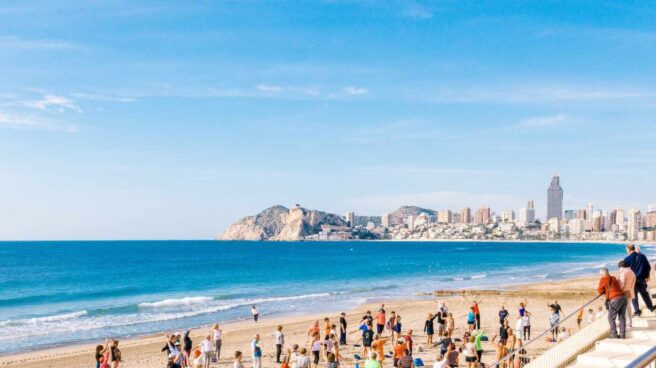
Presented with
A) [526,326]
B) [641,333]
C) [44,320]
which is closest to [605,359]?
[641,333]

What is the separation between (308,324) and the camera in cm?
3064

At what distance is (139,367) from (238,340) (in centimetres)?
579

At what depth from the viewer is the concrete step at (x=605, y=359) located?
28.9 feet

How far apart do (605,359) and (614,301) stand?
1.09 metres

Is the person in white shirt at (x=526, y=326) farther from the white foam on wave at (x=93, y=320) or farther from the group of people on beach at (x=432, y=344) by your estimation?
the white foam on wave at (x=93, y=320)

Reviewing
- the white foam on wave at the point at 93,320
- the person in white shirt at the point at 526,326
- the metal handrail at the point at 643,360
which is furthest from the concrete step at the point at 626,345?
the white foam on wave at the point at 93,320

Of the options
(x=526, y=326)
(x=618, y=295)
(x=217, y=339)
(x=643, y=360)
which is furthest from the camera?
(x=526, y=326)

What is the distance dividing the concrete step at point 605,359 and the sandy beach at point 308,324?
899 centimetres

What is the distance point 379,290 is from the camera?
51906 mm

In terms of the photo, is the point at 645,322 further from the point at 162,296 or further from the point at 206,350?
the point at 162,296

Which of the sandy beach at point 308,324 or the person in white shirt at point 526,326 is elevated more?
the person in white shirt at point 526,326

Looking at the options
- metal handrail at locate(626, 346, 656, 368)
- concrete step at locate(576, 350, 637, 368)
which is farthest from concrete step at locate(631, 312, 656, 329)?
metal handrail at locate(626, 346, 656, 368)

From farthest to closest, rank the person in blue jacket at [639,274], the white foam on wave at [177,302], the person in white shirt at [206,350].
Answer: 1. the white foam on wave at [177,302]
2. the person in white shirt at [206,350]
3. the person in blue jacket at [639,274]

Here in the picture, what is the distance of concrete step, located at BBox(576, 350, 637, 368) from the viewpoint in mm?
8812
